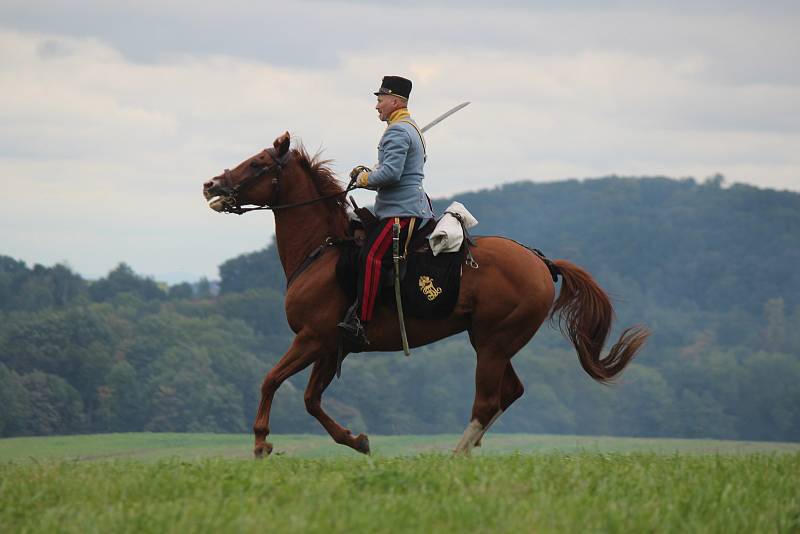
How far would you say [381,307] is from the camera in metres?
12.9

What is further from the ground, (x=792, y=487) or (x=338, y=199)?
(x=338, y=199)

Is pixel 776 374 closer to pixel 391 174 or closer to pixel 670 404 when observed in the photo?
pixel 670 404

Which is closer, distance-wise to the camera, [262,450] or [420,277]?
[262,450]

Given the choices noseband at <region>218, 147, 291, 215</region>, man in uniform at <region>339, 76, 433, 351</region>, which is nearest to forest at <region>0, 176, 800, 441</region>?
noseband at <region>218, 147, 291, 215</region>

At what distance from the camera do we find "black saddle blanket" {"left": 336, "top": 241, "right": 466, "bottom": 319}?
41.7 feet

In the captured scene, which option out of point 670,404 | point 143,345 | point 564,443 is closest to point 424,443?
point 564,443

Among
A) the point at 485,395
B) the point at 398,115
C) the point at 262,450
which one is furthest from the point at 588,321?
the point at 262,450

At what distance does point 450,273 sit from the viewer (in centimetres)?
1270

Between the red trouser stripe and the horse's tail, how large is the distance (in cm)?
186

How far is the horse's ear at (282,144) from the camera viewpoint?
13445 mm

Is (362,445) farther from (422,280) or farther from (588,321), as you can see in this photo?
(588,321)

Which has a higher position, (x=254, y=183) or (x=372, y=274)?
(x=254, y=183)

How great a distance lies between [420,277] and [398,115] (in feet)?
5.54

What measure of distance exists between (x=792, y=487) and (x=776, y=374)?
116954mm
